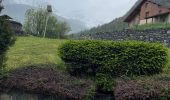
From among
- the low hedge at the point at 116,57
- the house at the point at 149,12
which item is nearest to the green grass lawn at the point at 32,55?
the low hedge at the point at 116,57

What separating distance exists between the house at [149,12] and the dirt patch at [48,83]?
91.8ft

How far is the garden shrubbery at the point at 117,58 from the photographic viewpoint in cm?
1636

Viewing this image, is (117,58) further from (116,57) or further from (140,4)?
(140,4)

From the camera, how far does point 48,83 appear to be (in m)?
16.2

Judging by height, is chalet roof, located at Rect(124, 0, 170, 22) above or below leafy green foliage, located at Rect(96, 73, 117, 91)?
above

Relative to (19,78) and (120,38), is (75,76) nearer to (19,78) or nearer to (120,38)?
(19,78)

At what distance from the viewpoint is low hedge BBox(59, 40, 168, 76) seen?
16375 millimetres

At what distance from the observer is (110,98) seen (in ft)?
52.7

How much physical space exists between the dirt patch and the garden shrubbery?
2.42 ft

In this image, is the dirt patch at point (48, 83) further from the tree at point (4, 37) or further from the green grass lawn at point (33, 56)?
the green grass lawn at point (33, 56)

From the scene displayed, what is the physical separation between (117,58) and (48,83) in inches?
106

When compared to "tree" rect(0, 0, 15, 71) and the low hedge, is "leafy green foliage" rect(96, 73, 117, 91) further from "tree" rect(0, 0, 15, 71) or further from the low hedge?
"tree" rect(0, 0, 15, 71)

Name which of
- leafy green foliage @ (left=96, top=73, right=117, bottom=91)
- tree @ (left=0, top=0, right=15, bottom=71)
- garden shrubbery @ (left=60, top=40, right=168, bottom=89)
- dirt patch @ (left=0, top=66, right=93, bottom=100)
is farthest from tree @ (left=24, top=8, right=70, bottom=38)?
leafy green foliage @ (left=96, top=73, right=117, bottom=91)

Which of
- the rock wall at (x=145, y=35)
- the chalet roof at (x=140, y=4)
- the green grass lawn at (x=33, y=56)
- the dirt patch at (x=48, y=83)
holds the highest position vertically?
the chalet roof at (x=140, y=4)
